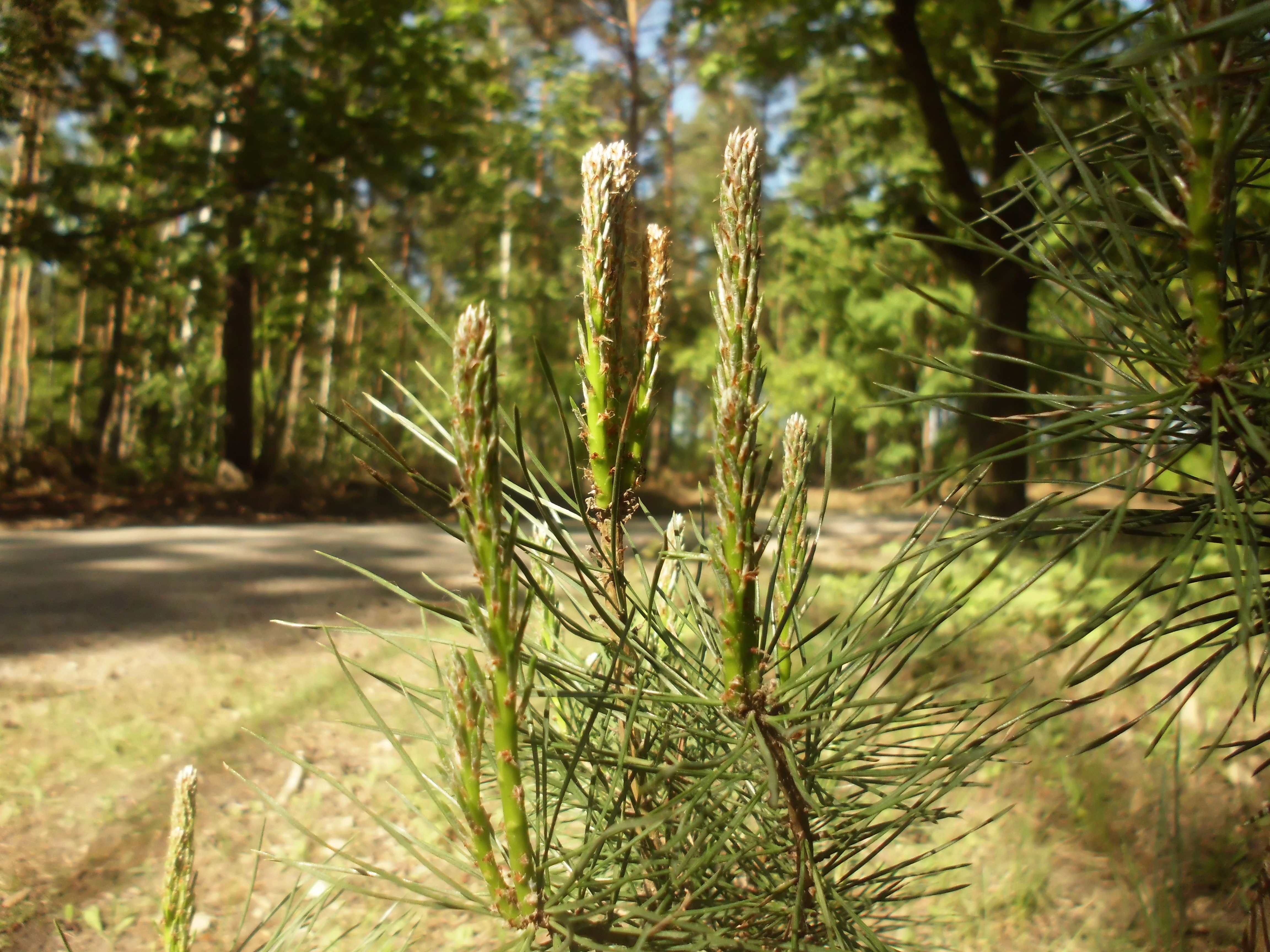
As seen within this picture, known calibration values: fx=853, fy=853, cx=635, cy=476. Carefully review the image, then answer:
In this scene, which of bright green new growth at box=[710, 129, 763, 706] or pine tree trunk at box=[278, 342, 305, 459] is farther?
pine tree trunk at box=[278, 342, 305, 459]

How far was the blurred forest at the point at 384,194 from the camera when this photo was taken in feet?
21.9

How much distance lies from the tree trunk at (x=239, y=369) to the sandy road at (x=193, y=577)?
3.36m

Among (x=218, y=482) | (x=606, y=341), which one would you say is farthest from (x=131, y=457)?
(x=606, y=341)

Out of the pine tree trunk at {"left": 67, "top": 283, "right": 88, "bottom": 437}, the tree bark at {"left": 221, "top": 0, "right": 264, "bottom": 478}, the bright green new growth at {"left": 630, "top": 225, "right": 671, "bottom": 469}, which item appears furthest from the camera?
the pine tree trunk at {"left": 67, "top": 283, "right": 88, "bottom": 437}

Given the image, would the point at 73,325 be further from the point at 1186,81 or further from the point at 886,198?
the point at 1186,81

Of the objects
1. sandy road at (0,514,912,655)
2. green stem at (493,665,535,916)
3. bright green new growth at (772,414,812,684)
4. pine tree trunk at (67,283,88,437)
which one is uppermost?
pine tree trunk at (67,283,88,437)

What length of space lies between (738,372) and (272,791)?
231cm

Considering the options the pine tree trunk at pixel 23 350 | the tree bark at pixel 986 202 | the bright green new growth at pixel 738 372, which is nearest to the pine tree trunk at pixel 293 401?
the pine tree trunk at pixel 23 350

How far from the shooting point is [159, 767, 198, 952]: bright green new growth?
82 cm

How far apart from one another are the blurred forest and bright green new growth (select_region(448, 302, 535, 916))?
225 mm

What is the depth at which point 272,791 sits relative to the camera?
8.04ft

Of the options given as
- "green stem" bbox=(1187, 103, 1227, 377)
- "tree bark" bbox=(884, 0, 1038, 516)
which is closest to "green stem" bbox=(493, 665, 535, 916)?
"green stem" bbox=(1187, 103, 1227, 377)

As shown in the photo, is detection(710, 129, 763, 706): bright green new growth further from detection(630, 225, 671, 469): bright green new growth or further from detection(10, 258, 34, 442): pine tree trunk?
detection(10, 258, 34, 442): pine tree trunk

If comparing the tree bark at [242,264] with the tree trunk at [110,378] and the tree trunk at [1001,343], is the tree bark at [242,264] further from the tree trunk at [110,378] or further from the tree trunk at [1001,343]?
the tree trunk at [1001,343]
